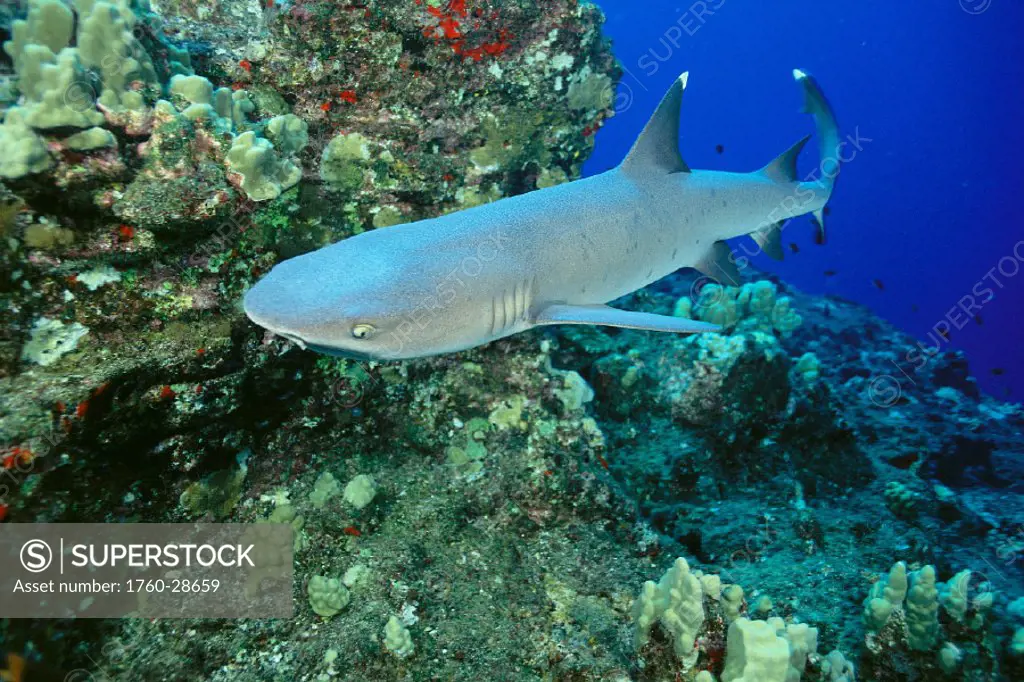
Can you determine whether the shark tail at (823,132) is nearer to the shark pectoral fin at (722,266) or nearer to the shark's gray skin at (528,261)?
the shark's gray skin at (528,261)

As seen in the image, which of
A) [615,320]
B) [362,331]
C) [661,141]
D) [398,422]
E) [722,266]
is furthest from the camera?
[722,266]

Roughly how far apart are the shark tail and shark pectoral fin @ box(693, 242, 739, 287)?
1587 millimetres

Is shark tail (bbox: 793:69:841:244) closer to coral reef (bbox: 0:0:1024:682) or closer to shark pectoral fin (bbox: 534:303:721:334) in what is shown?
coral reef (bbox: 0:0:1024:682)

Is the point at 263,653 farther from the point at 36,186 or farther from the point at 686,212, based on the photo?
the point at 686,212

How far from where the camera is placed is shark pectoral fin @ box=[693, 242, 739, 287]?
4.35 m

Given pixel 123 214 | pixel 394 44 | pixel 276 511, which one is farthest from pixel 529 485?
pixel 394 44

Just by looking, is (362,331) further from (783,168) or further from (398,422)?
(783,168)

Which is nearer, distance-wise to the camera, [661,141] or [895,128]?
[661,141]

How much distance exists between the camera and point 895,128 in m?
90.1

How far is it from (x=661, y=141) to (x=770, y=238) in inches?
74.1

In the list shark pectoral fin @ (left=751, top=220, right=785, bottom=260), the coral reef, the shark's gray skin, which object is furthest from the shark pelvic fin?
the coral reef

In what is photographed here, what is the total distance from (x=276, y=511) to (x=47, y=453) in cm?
135

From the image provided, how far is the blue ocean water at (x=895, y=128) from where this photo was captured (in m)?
64.4

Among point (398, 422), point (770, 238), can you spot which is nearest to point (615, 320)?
point (398, 422)
